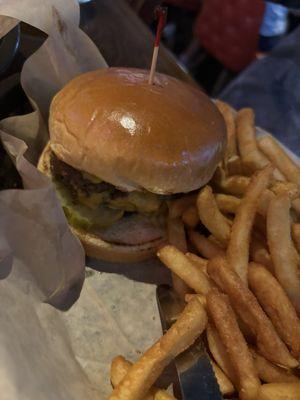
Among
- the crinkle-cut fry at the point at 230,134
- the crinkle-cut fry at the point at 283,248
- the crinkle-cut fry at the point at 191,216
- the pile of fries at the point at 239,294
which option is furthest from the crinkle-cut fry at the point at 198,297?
the crinkle-cut fry at the point at 230,134

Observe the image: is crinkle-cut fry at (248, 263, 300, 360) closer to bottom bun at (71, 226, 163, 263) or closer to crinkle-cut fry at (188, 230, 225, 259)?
crinkle-cut fry at (188, 230, 225, 259)

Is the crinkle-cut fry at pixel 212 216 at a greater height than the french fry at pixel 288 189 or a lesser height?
lesser

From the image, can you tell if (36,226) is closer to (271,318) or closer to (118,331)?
(118,331)

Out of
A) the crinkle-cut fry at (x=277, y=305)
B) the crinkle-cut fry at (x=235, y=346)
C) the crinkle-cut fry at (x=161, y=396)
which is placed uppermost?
the crinkle-cut fry at (x=277, y=305)

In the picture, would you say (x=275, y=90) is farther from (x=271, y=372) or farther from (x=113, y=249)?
(x=271, y=372)

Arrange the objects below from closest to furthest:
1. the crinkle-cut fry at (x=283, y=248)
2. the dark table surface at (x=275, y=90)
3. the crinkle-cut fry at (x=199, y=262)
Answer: the crinkle-cut fry at (x=283, y=248) → the crinkle-cut fry at (x=199, y=262) → the dark table surface at (x=275, y=90)

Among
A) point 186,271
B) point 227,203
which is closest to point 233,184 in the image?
point 227,203

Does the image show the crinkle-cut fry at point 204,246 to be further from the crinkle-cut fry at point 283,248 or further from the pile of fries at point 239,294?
the crinkle-cut fry at point 283,248
